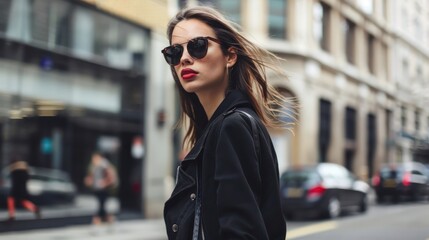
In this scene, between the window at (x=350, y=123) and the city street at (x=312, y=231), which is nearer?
the city street at (x=312, y=231)

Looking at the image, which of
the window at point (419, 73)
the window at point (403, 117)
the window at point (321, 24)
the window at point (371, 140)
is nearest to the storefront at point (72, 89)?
the window at point (321, 24)

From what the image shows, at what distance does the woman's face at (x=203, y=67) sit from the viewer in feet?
6.23

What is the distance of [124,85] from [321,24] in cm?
1458

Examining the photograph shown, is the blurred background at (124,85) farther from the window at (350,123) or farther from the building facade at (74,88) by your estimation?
the window at (350,123)

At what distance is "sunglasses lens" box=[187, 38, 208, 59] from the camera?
187cm

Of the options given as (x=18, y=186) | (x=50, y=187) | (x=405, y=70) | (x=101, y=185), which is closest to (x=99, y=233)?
(x=101, y=185)

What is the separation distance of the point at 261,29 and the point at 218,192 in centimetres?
2199

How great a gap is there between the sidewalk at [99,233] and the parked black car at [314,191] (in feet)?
12.0

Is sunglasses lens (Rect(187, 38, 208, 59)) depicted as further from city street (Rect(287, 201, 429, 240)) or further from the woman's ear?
city street (Rect(287, 201, 429, 240))

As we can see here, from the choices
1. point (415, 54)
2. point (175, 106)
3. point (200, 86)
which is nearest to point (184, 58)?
point (200, 86)

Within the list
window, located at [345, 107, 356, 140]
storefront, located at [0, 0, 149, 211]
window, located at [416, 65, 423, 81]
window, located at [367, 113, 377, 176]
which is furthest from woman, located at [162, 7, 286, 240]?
window, located at [416, 65, 423, 81]

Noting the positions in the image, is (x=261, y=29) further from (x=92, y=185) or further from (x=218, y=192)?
(x=218, y=192)

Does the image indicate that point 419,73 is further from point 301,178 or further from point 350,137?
point 301,178

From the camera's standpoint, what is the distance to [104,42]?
14.9 m
